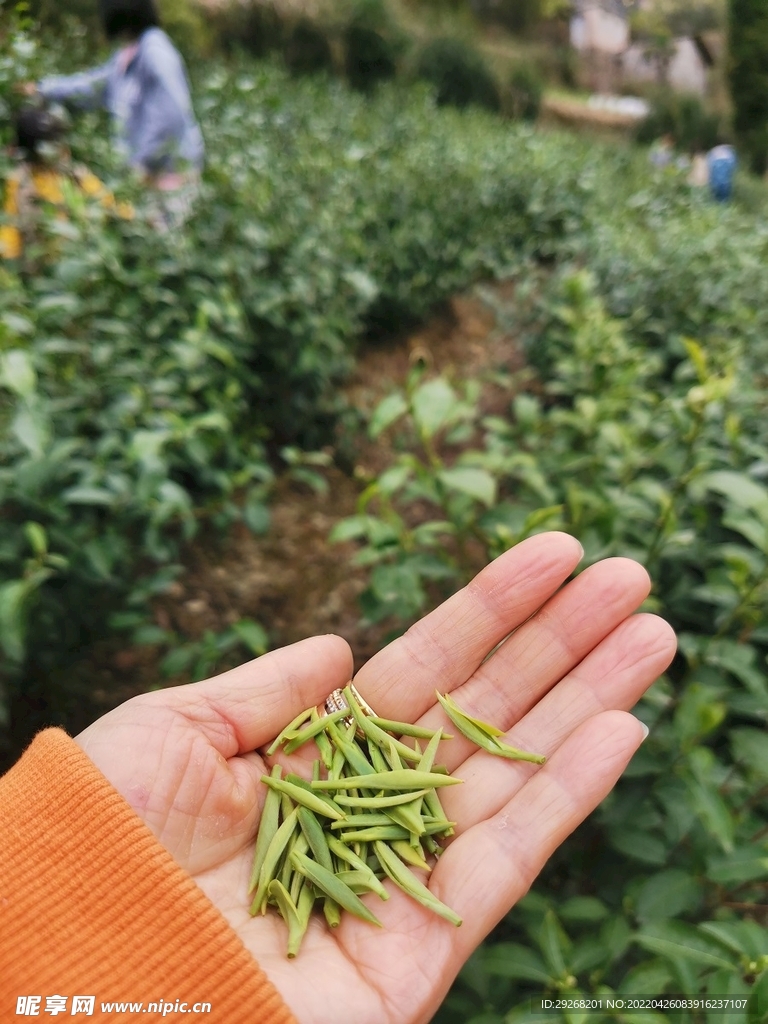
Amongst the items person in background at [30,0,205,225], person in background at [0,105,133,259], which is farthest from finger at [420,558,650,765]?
person in background at [30,0,205,225]

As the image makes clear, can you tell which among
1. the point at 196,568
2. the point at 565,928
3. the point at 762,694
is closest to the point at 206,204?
the point at 196,568

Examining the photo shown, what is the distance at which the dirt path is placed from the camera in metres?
2.55

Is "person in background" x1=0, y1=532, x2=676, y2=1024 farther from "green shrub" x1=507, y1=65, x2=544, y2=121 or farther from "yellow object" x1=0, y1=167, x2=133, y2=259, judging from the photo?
"green shrub" x1=507, y1=65, x2=544, y2=121

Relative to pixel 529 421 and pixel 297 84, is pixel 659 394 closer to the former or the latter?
pixel 529 421

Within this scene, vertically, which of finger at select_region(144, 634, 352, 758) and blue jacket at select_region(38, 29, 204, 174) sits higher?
blue jacket at select_region(38, 29, 204, 174)

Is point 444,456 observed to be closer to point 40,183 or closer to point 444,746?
point 40,183

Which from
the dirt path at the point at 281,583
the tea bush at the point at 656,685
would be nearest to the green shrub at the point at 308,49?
the dirt path at the point at 281,583

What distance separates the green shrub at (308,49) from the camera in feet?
29.7

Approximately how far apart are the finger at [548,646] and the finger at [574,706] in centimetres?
4

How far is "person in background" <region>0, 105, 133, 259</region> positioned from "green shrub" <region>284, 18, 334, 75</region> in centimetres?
765

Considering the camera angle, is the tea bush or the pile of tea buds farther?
the tea bush

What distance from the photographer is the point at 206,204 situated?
2686 mm

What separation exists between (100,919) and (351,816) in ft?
1.51

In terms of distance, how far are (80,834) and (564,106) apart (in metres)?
12.4
